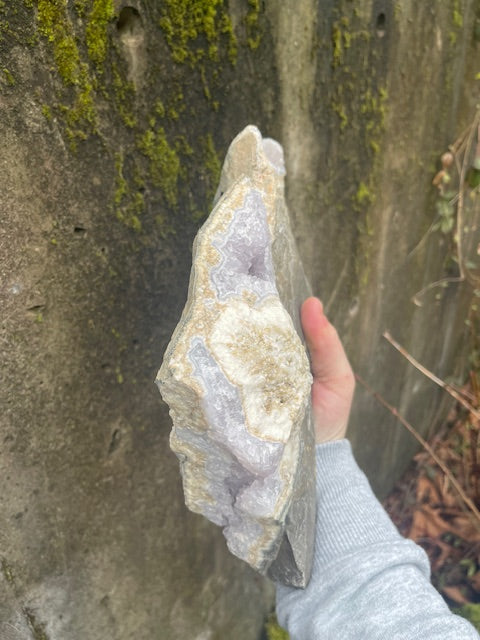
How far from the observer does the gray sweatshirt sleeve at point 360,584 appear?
96cm

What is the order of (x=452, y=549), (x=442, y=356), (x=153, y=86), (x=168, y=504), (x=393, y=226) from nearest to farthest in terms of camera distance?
(x=153, y=86) → (x=168, y=504) → (x=393, y=226) → (x=452, y=549) → (x=442, y=356)

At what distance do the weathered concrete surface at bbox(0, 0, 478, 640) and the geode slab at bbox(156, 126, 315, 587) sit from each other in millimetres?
248

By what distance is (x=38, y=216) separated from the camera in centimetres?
88

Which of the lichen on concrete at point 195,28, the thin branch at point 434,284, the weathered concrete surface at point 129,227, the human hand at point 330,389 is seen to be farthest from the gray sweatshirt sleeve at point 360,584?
the thin branch at point 434,284

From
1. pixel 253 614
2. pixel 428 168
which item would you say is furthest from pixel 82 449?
pixel 428 168

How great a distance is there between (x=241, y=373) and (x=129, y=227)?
17.6 inches

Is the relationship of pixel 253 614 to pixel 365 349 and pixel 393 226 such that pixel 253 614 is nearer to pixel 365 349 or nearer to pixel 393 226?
pixel 365 349

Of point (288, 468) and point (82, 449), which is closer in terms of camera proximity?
point (288, 468)

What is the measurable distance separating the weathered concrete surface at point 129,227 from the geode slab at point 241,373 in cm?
25

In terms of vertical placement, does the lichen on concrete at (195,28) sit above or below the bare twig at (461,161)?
above

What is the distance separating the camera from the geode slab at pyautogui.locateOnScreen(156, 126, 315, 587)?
29.6 inches

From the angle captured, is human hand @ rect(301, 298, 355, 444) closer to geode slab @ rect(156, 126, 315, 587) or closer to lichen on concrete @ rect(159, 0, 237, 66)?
geode slab @ rect(156, 126, 315, 587)

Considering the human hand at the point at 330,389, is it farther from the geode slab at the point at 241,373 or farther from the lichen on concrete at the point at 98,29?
the lichen on concrete at the point at 98,29

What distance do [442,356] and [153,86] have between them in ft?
8.24
